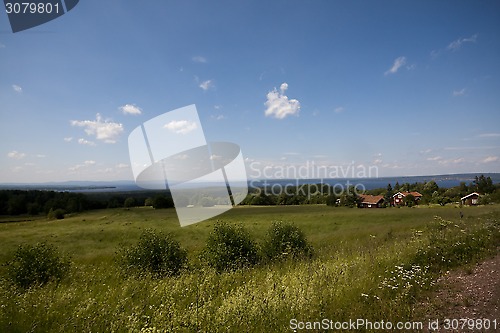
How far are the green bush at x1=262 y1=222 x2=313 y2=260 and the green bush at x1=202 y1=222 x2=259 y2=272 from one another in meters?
0.87

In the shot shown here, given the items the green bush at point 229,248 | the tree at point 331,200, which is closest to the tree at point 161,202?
the tree at point 331,200

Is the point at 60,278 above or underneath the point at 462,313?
underneath

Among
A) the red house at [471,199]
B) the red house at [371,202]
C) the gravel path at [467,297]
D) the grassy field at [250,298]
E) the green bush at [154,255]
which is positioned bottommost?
the red house at [371,202]

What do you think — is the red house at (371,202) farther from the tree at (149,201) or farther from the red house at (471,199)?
the tree at (149,201)

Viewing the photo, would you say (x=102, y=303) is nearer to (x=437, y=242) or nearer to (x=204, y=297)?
(x=204, y=297)

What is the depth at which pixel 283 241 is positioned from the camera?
50.7 ft

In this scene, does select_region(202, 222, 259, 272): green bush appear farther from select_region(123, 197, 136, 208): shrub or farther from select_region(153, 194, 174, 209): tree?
select_region(123, 197, 136, 208): shrub

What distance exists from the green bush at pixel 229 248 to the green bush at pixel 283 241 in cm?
87

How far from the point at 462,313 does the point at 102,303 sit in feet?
27.0

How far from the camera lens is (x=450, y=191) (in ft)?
192

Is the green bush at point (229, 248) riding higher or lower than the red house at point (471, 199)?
higher

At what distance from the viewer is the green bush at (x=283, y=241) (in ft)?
49.4

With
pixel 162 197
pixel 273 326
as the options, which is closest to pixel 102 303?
pixel 273 326

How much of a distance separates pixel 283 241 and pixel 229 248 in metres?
3.39
